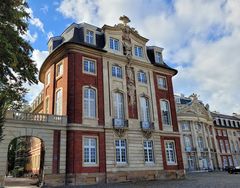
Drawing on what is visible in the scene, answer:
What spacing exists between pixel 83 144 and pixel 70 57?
8.02 m

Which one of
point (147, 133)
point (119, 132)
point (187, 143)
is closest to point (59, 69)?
point (119, 132)

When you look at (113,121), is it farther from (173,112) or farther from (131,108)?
(173,112)

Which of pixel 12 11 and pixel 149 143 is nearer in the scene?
pixel 12 11

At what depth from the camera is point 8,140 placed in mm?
18297

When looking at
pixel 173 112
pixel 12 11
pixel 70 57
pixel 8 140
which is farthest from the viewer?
pixel 173 112

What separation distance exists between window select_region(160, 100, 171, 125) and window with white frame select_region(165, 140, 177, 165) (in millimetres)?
2268

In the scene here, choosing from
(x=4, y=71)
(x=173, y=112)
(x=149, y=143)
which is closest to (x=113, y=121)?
(x=149, y=143)

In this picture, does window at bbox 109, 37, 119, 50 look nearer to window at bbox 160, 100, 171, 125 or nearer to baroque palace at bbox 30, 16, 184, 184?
baroque palace at bbox 30, 16, 184, 184

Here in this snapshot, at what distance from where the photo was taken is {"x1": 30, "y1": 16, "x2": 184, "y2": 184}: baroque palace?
70.5 ft

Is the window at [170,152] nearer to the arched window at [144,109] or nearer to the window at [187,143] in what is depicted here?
the arched window at [144,109]

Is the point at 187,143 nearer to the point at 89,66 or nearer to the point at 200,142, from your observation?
the point at 200,142

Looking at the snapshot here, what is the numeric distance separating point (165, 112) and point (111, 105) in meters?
7.58

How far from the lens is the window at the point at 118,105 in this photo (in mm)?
24305

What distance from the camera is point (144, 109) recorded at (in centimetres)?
2655
